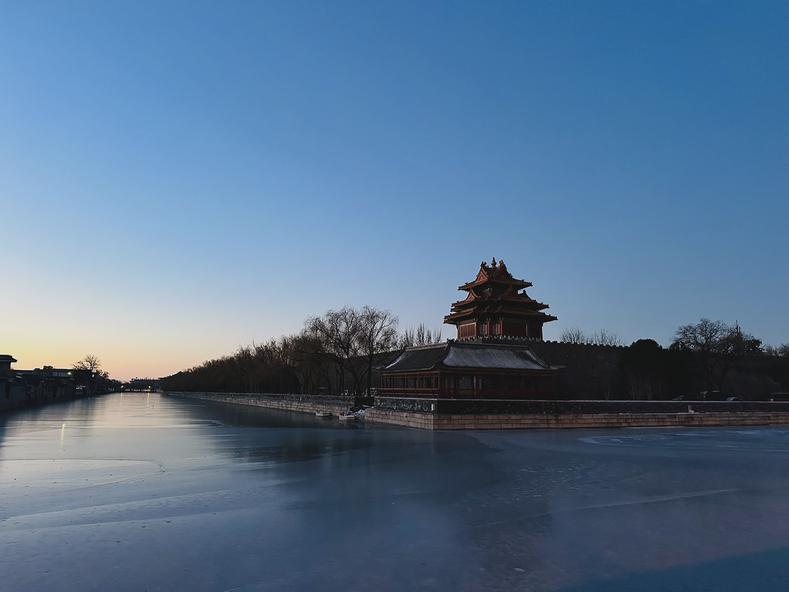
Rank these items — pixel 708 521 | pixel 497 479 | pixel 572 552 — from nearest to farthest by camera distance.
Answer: pixel 572 552
pixel 708 521
pixel 497 479

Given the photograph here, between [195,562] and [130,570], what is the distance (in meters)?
0.88

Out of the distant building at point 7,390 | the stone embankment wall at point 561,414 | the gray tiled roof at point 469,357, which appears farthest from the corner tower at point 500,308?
the distant building at point 7,390

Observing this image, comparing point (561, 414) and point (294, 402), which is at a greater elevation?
point (561, 414)

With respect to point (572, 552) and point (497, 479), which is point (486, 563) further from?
point (497, 479)

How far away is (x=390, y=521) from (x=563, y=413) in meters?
29.7

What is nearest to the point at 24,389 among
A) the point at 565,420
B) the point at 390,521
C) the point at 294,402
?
the point at 294,402

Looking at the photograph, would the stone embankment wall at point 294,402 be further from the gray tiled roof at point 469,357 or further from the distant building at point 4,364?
the distant building at point 4,364

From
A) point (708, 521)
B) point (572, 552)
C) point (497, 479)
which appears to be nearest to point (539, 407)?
point (497, 479)

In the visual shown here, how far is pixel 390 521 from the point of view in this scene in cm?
1134

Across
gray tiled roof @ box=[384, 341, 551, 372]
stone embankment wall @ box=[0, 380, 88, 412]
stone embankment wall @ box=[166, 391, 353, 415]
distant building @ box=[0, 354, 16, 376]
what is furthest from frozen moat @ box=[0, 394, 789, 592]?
distant building @ box=[0, 354, 16, 376]

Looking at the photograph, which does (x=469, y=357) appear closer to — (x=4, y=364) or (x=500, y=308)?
(x=500, y=308)

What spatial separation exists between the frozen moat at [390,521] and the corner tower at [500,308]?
43281 mm

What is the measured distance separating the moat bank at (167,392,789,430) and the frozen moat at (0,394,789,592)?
12.8m

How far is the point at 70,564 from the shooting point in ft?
27.7
